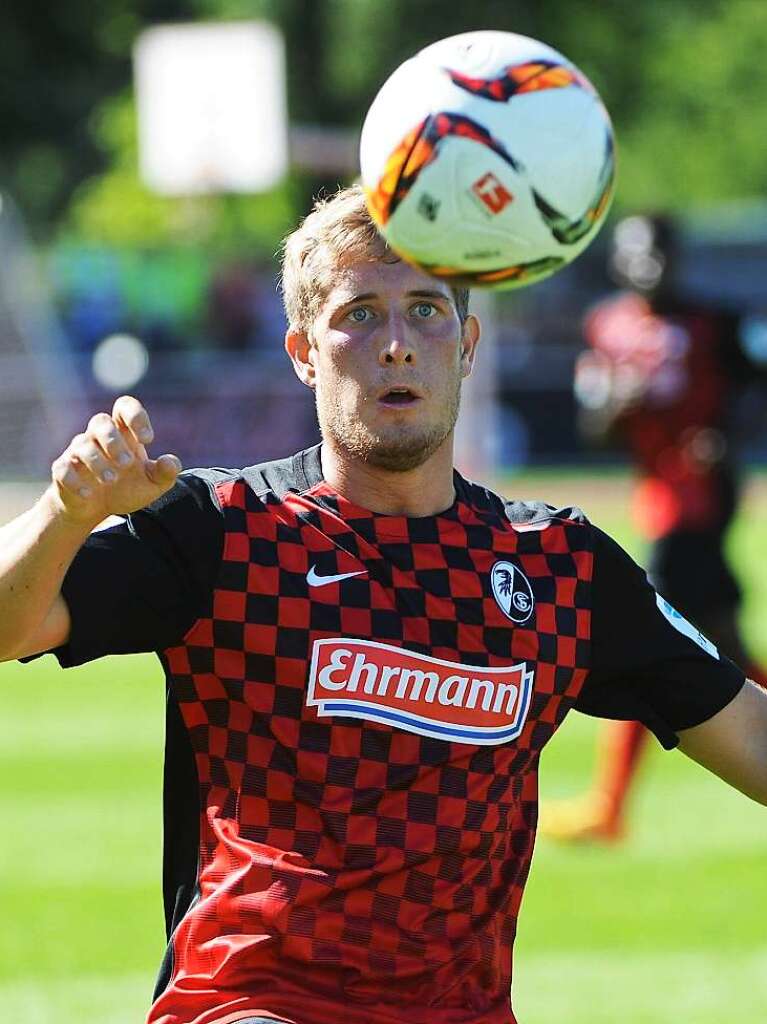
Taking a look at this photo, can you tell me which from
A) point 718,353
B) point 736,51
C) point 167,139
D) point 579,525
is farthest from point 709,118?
point 579,525

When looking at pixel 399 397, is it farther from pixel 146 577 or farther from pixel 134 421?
pixel 134 421

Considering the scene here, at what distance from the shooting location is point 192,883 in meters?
3.84

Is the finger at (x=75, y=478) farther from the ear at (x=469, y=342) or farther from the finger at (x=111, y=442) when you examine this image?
the ear at (x=469, y=342)

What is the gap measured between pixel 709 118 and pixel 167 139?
26.8 m

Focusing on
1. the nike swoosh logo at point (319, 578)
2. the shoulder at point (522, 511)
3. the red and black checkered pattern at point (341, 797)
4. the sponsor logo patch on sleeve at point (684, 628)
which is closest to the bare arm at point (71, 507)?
the red and black checkered pattern at point (341, 797)

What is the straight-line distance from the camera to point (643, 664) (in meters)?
4.14

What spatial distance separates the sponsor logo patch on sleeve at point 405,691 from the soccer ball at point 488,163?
0.74m

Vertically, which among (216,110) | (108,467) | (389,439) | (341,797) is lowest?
(216,110)

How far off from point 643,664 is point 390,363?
32.3 inches

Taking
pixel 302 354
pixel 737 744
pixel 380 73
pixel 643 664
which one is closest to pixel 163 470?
pixel 302 354

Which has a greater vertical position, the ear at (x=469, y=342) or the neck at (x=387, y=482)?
the ear at (x=469, y=342)

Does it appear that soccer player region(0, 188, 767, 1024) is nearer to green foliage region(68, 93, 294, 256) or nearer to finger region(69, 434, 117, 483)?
finger region(69, 434, 117, 483)

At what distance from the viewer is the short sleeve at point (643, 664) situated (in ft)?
13.6

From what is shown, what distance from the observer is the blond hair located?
3990 millimetres
